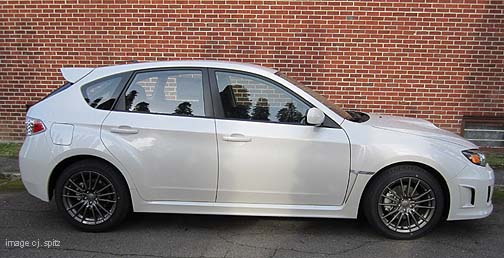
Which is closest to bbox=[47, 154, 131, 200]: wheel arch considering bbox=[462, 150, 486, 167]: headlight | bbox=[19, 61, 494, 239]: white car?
bbox=[19, 61, 494, 239]: white car

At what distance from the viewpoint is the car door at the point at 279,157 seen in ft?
12.7

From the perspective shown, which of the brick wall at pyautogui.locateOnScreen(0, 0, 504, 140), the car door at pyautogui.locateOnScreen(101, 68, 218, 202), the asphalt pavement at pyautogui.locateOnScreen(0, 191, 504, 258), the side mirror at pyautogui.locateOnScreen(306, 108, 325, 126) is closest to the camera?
the asphalt pavement at pyautogui.locateOnScreen(0, 191, 504, 258)

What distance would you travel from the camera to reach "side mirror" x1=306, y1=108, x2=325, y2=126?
3.82 metres

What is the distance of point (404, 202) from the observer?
391 centimetres

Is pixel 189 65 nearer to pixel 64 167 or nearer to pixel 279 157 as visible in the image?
pixel 279 157

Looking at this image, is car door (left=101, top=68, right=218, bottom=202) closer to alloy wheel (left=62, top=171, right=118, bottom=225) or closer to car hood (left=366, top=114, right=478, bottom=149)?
alloy wheel (left=62, top=171, right=118, bottom=225)

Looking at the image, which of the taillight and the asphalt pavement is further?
the taillight

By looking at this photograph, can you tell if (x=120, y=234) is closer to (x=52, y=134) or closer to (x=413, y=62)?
(x=52, y=134)

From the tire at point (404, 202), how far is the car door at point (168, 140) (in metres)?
1.47

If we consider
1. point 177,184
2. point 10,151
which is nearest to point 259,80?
point 177,184

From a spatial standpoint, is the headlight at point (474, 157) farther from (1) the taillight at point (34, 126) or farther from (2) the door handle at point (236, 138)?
(1) the taillight at point (34, 126)

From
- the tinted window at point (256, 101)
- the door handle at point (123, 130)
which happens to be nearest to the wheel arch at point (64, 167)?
the door handle at point (123, 130)

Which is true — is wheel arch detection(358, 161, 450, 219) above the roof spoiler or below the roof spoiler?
below

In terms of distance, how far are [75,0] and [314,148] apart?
16.7ft
